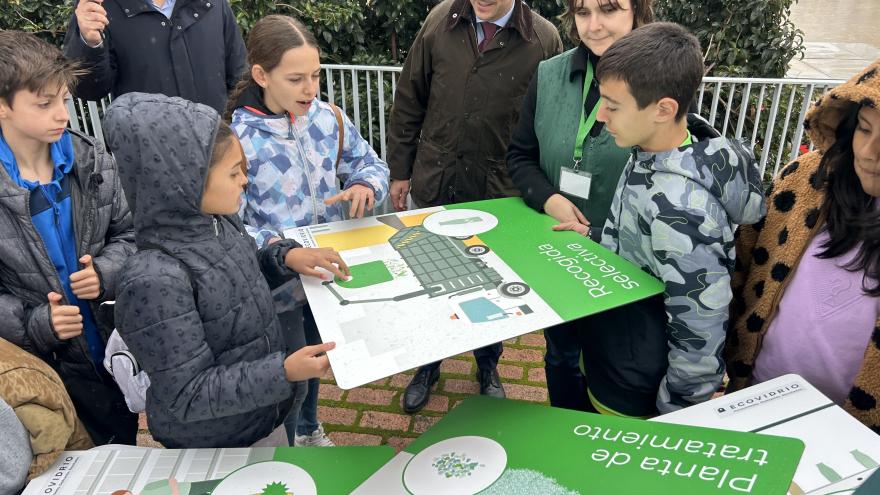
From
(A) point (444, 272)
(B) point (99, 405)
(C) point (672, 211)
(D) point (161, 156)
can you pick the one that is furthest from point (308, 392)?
(C) point (672, 211)

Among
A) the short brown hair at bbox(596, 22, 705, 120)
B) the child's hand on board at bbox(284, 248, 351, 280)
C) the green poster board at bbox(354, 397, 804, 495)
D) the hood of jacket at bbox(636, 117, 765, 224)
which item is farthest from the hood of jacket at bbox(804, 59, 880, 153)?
the child's hand on board at bbox(284, 248, 351, 280)

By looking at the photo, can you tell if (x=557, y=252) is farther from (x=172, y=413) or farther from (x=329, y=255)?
(x=172, y=413)

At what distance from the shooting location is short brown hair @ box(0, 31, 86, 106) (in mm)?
1990

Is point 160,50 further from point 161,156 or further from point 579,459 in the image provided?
point 579,459

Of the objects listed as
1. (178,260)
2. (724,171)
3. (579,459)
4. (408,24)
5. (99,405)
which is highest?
(408,24)

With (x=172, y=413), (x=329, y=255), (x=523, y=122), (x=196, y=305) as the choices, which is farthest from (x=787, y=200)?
(x=172, y=413)

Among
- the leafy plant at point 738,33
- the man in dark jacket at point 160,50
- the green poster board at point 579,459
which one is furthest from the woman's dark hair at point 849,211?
the leafy plant at point 738,33

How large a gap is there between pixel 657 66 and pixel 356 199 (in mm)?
1180

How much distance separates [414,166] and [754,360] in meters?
2.04

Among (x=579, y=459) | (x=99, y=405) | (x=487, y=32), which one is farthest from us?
(x=487, y=32)

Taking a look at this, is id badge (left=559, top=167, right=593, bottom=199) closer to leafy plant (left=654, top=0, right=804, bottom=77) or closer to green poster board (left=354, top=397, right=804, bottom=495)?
green poster board (left=354, top=397, right=804, bottom=495)

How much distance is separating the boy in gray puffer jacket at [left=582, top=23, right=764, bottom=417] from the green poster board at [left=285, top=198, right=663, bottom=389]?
0.39 feet

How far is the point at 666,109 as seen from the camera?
1781 mm

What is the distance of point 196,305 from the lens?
173cm
